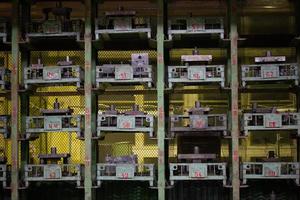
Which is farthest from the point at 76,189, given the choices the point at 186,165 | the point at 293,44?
the point at 293,44

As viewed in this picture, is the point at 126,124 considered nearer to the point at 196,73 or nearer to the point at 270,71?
the point at 196,73

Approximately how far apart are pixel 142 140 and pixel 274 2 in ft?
11.0

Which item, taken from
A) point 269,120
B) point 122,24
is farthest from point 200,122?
point 122,24

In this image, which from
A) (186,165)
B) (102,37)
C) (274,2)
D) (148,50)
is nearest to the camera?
(186,165)

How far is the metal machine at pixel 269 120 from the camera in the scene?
667cm

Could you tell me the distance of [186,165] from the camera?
262 inches

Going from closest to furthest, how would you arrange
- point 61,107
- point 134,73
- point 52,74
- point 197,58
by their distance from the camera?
1. point 197,58
2. point 134,73
3. point 52,74
4. point 61,107

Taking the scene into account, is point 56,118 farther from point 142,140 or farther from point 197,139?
point 142,140

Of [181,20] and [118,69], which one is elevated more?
[181,20]

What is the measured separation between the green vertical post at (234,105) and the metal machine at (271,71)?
187mm

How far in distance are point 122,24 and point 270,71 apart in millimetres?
2097

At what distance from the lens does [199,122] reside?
673cm

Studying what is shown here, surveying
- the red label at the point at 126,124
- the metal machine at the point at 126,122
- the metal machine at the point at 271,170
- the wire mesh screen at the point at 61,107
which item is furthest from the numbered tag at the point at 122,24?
the metal machine at the point at 271,170

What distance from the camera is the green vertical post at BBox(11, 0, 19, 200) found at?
267 inches
